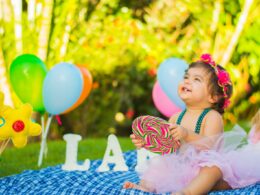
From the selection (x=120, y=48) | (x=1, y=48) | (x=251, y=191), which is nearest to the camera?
(x=251, y=191)

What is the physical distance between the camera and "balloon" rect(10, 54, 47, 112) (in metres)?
4.03

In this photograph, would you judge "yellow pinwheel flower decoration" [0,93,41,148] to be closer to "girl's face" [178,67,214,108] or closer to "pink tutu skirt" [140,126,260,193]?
"pink tutu skirt" [140,126,260,193]

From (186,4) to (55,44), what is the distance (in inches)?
75.5

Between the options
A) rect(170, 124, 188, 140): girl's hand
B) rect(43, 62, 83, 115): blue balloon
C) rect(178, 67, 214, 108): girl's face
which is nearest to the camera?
rect(170, 124, 188, 140): girl's hand

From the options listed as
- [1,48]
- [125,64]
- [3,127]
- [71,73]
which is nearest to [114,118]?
[125,64]

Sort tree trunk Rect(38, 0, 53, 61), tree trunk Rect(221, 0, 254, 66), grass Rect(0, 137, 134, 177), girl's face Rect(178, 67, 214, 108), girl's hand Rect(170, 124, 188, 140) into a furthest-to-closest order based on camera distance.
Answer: tree trunk Rect(221, 0, 254, 66)
tree trunk Rect(38, 0, 53, 61)
grass Rect(0, 137, 134, 177)
girl's face Rect(178, 67, 214, 108)
girl's hand Rect(170, 124, 188, 140)

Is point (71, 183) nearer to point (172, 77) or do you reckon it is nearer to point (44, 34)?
point (172, 77)

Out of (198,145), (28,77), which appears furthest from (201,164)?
(28,77)

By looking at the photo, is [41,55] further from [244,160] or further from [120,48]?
[244,160]

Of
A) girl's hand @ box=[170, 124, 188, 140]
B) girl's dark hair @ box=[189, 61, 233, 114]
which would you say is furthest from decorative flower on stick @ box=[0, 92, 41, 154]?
girl's dark hair @ box=[189, 61, 233, 114]

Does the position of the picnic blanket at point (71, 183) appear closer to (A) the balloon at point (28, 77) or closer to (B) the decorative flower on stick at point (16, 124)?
(B) the decorative flower on stick at point (16, 124)

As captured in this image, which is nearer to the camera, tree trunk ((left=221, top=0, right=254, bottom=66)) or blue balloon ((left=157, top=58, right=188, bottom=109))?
blue balloon ((left=157, top=58, right=188, bottom=109))

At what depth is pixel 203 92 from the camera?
3.15m

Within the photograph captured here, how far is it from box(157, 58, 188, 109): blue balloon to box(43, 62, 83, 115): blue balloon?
25.6 inches
